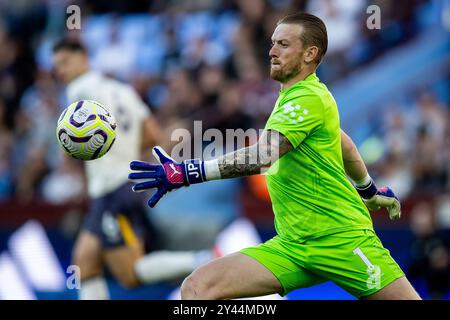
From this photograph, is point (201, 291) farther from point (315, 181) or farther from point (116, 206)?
point (116, 206)

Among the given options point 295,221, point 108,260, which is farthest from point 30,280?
point 295,221

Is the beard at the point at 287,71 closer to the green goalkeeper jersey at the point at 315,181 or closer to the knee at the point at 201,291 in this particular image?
the green goalkeeper jersey at the point at 315,181

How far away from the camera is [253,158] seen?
582cm

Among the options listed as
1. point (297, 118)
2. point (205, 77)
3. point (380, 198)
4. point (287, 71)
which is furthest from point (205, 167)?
point (205, 77)

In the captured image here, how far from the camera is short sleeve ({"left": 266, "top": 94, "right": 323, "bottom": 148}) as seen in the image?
19.3 ft

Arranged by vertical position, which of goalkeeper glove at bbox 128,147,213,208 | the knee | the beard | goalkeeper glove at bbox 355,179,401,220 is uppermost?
the beard

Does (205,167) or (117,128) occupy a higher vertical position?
(117,128)

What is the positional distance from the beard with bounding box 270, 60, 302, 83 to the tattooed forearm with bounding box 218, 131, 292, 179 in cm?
53

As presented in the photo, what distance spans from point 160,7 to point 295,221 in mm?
10460

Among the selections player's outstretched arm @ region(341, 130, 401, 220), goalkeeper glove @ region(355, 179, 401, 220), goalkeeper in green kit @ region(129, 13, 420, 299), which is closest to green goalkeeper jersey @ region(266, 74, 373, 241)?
goalkeeper in green kit @ region(129, 13, 420, 299)

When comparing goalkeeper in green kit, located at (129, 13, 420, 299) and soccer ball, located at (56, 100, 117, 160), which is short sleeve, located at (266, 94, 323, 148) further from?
soccer ball, located at (56, 100, 117, 160)

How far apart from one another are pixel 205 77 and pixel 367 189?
7471mm
